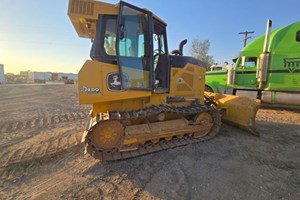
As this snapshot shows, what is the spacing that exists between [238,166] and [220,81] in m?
7.81

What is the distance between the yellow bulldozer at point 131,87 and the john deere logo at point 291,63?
6.22 meters

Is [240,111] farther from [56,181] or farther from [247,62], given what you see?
[247,62]

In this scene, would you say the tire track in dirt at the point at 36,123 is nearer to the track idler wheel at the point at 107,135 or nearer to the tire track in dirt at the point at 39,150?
the tire track in dirt at the point at 39,150

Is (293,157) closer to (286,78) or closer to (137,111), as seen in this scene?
(137,111)

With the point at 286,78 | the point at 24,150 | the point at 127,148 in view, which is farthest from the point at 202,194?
the point at 286,78

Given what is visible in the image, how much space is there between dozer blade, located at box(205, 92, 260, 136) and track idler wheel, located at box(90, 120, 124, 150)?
328 cm

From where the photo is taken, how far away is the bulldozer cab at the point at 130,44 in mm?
4004

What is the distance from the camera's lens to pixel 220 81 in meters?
11.1

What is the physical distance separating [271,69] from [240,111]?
212 inches

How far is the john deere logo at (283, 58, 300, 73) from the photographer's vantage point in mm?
9070

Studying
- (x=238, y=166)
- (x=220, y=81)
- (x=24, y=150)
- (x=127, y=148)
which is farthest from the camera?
(x=220, y=81)

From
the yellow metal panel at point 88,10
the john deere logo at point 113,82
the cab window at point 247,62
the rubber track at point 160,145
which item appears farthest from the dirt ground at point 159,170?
the cab window at point 247,62

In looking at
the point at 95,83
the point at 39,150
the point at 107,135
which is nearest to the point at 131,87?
the point at 95,83

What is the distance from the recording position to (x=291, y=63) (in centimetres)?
919
